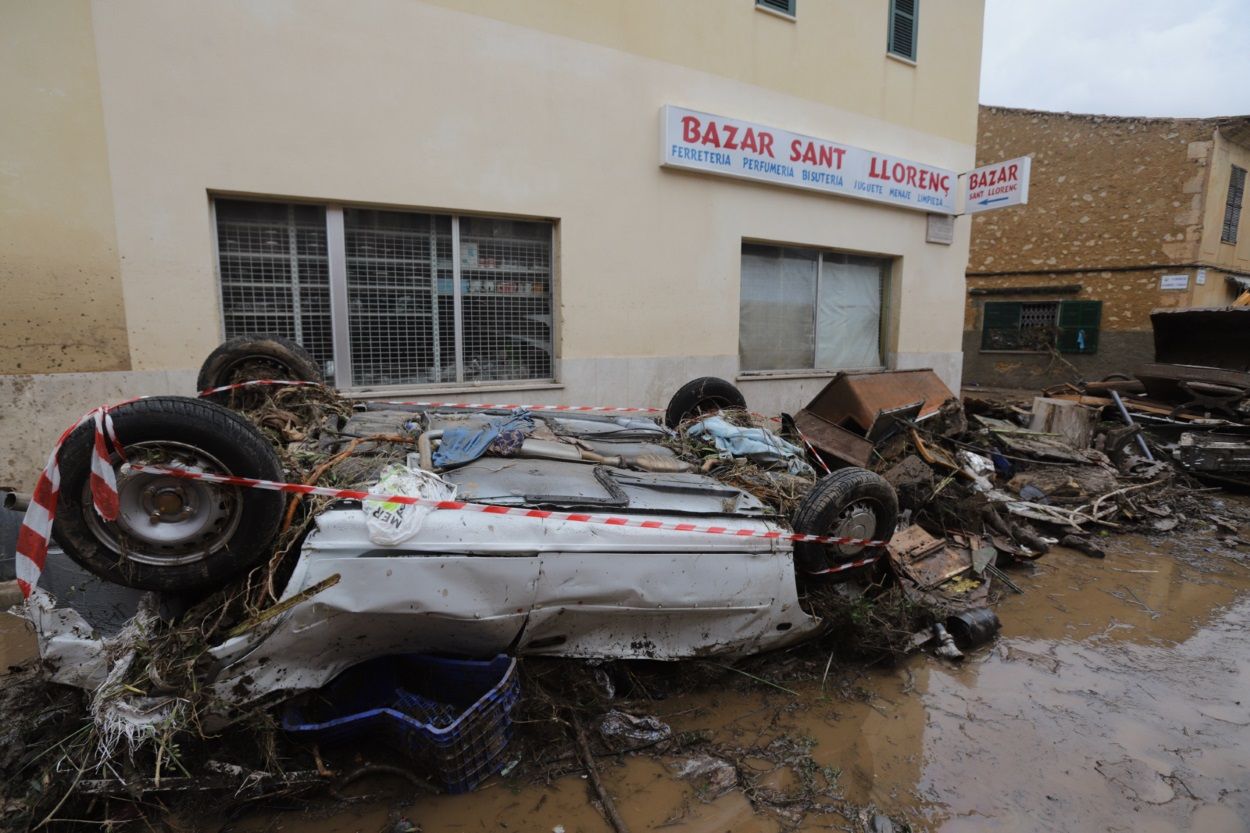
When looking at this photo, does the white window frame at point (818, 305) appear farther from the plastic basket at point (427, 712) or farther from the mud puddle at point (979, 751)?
the plastic basket at point (427, 712)

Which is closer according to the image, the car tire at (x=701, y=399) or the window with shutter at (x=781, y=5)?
the car tire at (x=701, y=399)

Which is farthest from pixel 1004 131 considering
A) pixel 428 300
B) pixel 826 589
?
pixel 826 589

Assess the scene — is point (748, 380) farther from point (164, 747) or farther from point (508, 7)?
point (164, 747)

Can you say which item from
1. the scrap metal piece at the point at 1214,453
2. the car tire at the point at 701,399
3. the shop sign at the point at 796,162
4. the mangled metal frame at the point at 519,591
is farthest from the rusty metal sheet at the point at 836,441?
the scrap metal piece at the point at 1214,453

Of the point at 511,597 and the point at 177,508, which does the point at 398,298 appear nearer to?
the point at 177,508

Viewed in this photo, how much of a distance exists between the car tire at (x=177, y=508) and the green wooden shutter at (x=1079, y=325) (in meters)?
19.6

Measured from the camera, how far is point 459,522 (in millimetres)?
2447

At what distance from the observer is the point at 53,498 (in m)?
2.14

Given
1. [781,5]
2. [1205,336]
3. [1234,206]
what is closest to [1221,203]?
[1234,206]

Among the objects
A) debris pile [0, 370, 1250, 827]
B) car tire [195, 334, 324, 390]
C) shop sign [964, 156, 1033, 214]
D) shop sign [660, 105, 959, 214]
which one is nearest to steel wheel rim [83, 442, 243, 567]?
debris pile [0, 370, 1250, 827]

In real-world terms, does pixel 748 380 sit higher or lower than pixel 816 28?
lower

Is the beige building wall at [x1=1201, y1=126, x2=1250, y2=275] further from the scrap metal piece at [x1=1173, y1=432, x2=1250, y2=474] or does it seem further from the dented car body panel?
the dented car body panel

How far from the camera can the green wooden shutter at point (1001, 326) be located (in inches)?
681

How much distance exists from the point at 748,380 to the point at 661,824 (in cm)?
664
